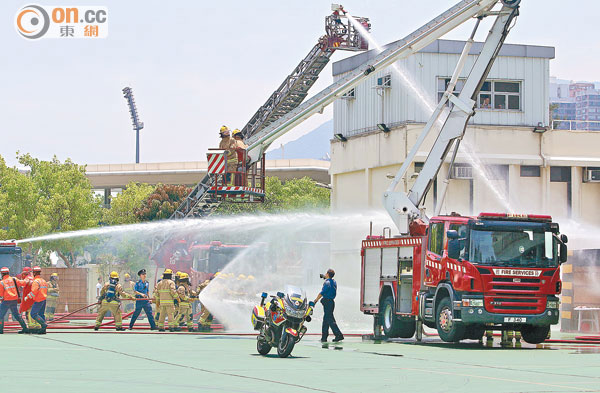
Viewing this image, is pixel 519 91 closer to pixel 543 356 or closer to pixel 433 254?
pixel 433 254

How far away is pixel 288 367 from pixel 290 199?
175ft

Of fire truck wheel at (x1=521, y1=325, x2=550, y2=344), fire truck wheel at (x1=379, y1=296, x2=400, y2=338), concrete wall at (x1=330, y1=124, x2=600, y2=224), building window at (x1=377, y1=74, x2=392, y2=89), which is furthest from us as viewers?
building window at (x1=377, y1=74, x2=392, y2=89)

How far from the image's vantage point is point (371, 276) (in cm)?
2430

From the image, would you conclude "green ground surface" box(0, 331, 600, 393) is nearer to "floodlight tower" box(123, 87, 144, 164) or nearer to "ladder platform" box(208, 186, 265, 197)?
"ladder platform" box(208, 186, 265, 197)

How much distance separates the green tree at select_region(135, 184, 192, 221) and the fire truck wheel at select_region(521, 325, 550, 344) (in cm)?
4723

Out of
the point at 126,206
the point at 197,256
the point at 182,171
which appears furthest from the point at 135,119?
the point at 197,256

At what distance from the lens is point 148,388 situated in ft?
38.5

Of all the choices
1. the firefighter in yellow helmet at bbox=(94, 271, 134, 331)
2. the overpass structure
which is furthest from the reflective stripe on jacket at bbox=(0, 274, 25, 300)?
the overpass structure

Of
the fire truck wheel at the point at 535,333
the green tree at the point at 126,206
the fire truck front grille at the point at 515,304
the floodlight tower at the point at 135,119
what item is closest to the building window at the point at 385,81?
the fire truck wheel at the point at 535,333

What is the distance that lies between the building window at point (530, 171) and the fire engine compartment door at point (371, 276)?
1549 cm

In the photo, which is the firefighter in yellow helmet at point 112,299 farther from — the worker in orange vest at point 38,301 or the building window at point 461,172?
the building window at point 461,172

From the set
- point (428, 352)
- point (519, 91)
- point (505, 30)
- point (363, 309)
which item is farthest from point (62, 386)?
point (519, 91)

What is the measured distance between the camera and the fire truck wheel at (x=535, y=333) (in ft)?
69.8

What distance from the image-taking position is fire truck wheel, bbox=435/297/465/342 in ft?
67.4
